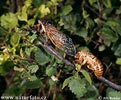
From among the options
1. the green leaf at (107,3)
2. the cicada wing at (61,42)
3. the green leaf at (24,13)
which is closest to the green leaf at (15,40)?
the green leaf at (24,13)

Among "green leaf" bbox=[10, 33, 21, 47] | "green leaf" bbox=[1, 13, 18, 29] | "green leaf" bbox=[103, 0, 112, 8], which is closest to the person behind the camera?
"green leaf" bbox=[10, 33, 21, 47]

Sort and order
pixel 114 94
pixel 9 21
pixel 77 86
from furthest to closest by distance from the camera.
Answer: pixel 9 21, pixel 114 94, pixel 77 86

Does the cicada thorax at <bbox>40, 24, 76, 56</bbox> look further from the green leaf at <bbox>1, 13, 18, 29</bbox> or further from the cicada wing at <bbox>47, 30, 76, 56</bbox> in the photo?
the green leaf at <bbox>1, 13, 18, 29</bbox>

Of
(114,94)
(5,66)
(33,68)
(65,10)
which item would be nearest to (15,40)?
(5,66)

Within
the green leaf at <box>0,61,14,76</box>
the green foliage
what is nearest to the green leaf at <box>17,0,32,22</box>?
the green foliage

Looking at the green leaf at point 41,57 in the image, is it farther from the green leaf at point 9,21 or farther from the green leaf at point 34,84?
the green leaf at point 9,21

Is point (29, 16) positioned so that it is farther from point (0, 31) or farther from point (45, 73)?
point (45, 73)

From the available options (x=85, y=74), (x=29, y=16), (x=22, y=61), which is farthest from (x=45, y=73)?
(x=29, y=16)

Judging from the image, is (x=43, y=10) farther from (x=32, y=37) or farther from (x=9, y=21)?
(x=32, y=37)
